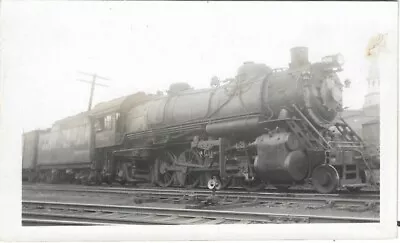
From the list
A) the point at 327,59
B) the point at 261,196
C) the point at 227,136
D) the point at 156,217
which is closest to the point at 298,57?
the point at 327,59

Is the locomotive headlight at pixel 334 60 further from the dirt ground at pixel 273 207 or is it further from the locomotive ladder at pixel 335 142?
the dirt ground at pixel 273 207

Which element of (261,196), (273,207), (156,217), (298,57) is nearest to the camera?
(156,217)

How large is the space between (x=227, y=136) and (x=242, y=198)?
691 mm

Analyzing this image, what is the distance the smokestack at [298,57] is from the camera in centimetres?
382

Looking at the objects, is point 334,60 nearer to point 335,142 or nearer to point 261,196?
Result: point 335,142

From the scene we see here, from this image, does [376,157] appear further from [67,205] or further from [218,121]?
[67,205]

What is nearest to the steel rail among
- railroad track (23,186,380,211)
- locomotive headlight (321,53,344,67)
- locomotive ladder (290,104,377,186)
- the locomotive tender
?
railroad track (23,186,380,211)

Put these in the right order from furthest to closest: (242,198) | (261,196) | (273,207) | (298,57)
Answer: (242,198) → (261,196) → (298,57) → (273,207)

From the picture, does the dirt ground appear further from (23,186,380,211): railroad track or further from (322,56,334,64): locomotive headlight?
(322,56,334,64): locomotive headlight

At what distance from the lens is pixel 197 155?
4793 millimetres

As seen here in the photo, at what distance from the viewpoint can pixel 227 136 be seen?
461cm

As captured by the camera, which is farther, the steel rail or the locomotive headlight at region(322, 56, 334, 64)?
the locomotive headlight at region(322, 56, 334, 64)

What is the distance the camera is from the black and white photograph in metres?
3.49

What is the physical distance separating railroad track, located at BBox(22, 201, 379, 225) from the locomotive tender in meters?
0.39
